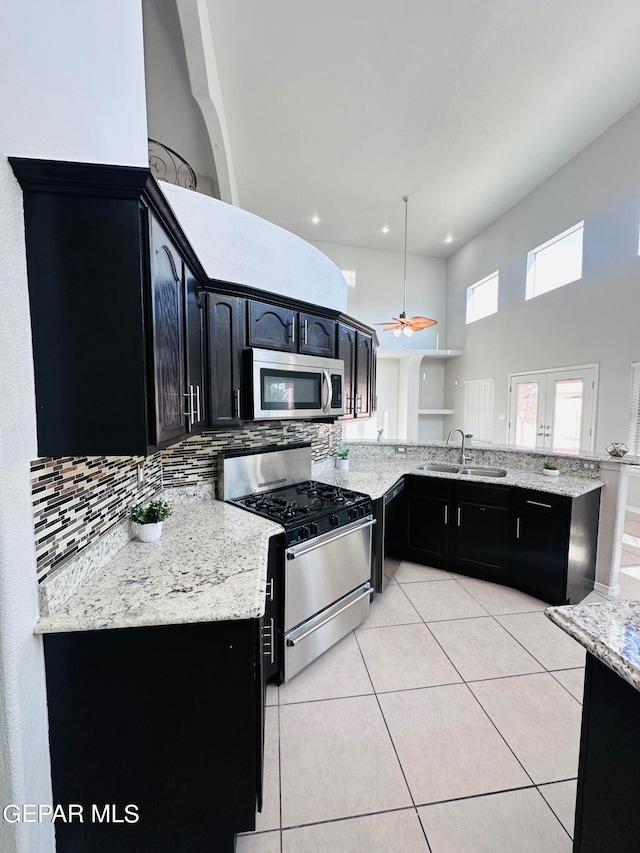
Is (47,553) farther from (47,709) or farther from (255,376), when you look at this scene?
(255,376)

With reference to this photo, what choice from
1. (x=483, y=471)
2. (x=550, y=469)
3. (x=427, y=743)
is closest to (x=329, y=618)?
(x=427, y=743)

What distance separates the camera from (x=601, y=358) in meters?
4.92

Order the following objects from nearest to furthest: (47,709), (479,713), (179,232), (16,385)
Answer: (16,385), (47,709), (179,232), (479,713)

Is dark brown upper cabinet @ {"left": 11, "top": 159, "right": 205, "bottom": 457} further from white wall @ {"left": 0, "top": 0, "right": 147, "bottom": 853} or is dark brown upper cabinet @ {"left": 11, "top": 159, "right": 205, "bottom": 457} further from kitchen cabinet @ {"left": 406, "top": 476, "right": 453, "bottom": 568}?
kitchen cabinet @ {"left": 406, "top": 476, "right": 453, "bottom": 568}

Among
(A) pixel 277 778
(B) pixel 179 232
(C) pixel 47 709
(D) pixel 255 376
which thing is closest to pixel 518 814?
(A) pixel 277 778

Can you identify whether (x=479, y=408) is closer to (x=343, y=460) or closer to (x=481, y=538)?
(x=481, y=538)

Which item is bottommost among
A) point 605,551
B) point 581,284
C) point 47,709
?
point 605,551

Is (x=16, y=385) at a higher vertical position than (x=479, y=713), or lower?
higher

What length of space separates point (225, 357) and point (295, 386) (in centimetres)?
54

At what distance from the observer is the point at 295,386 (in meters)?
2.31

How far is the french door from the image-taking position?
→ 5125 mm

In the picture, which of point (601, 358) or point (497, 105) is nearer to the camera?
point (497, 105)

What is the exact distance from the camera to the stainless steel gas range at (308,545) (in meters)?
1.86

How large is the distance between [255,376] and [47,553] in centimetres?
127
